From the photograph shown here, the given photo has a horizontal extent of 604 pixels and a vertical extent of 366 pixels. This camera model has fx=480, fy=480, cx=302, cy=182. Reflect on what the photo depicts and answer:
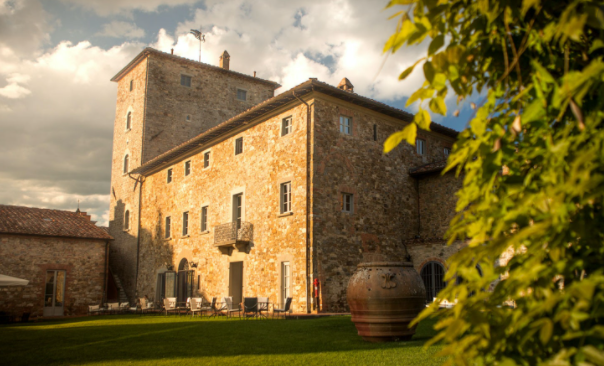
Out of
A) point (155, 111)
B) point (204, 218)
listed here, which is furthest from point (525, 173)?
point (155, 111)

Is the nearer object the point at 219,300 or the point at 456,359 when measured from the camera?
the point at 456,359

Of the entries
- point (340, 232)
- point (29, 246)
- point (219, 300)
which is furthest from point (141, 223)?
point (340, 232)

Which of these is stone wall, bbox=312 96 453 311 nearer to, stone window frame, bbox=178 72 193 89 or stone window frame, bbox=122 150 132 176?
stone window frame, bbox=178 72 193 89

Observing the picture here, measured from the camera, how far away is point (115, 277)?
28.4 metres

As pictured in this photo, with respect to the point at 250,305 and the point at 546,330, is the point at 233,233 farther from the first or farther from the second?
the point at 546,330

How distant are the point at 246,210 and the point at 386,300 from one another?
38.6ft

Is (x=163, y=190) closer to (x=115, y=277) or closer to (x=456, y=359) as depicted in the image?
(x=115, y=277)

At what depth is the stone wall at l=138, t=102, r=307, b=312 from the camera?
16812 mm

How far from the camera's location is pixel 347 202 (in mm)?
17375

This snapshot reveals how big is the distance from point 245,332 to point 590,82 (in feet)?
34.7

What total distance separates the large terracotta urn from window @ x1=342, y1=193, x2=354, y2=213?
28.4 feet

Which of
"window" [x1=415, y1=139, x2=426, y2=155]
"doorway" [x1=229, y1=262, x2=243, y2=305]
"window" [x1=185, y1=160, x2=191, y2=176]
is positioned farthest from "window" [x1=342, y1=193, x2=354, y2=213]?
"window" [x1=185, y1=160, x2=191, y2=176]

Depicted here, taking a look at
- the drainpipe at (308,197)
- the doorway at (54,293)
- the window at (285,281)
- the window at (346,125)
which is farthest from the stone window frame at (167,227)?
the window at (346,125)

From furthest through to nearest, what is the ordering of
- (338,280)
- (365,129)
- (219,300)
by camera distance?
(219,300), (365,129), (338,280)
